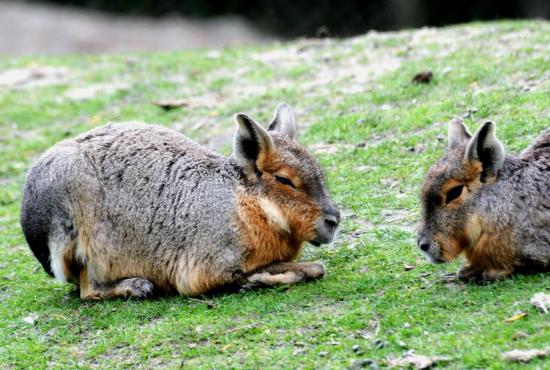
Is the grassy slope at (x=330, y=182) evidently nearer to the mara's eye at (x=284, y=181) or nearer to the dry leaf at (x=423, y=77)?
the dry leaf at (x=423, y=77)

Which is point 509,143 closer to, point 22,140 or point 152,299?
point 152,299

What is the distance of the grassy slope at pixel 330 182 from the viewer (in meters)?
6.14

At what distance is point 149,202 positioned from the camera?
768 centimetres

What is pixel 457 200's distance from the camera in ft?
21.2

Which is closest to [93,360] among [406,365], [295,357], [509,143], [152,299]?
[152,299]

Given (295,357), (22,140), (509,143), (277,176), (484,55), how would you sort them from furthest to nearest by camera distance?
(22,140), (484,55), (509,143), (277,176), (295,357)

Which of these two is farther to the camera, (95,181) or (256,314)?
(95,181)

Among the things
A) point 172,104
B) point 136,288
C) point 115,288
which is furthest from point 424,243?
point 172,104

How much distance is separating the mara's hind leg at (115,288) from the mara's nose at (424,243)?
2277 millimetres

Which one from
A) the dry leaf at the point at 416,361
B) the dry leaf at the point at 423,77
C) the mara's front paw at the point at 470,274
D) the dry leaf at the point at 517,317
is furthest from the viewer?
the dry leaf at the point at 423,77

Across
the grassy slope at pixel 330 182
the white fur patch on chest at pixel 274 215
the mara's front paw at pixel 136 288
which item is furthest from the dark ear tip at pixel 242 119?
the mara's front paw at pixel 136 288

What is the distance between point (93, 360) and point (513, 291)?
2.88 metres

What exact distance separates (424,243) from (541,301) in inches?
37.0

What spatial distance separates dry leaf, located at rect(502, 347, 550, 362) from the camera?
5312mm
